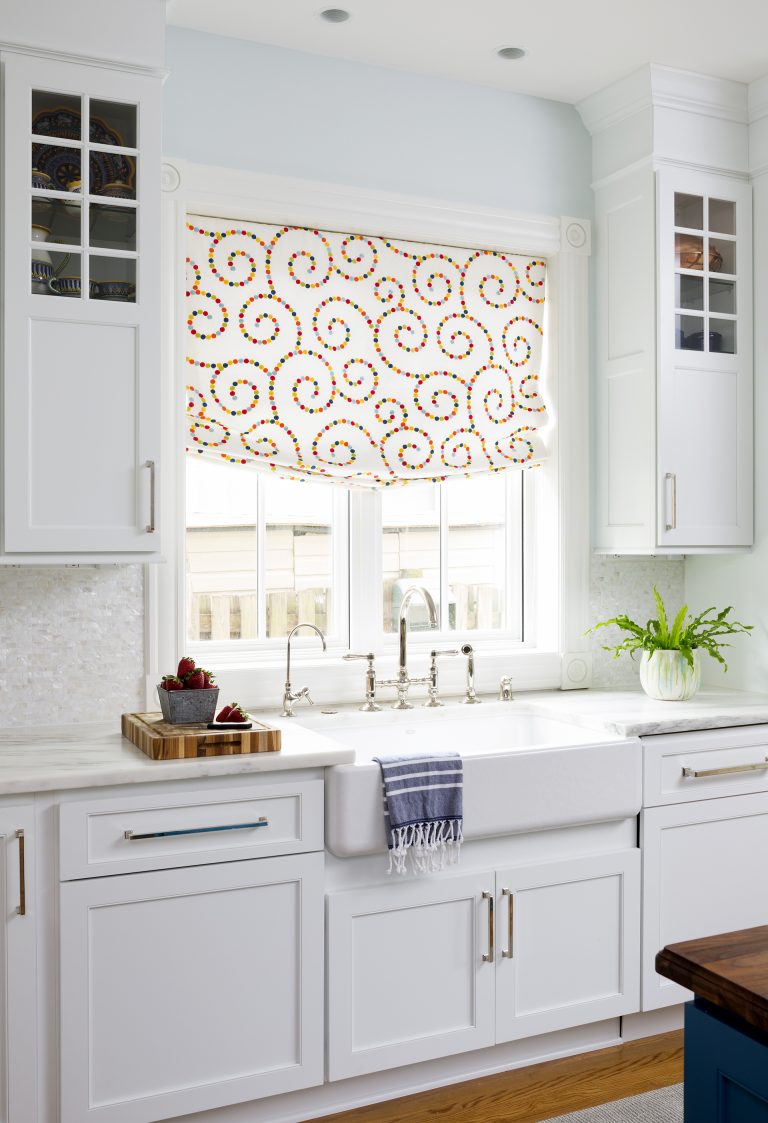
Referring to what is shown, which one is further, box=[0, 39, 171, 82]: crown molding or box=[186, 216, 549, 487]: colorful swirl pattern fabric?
box=[186, 216, 549, 487]: colorful swirl pattern fabric

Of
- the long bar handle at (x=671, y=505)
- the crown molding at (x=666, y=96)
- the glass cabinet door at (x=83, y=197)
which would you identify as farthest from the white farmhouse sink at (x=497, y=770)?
the crown molding at (x=666, y=96)

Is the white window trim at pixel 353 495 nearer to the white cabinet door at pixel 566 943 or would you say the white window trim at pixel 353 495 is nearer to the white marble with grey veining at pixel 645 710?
the white marble with grey veining at pixel 645 710

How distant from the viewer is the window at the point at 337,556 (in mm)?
3111

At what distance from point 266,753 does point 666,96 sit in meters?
2.35

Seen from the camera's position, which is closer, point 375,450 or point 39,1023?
point 39,1023

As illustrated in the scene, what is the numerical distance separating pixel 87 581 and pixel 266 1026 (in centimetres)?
121

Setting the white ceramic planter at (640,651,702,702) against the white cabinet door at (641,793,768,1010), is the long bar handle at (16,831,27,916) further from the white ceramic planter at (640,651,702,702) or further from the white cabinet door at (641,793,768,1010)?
the white ceramic planter at (640,651,702,702)

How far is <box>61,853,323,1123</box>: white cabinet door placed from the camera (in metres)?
2.15

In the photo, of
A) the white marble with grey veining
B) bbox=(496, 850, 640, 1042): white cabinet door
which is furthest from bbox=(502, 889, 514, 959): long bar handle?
the white marble with grey veining

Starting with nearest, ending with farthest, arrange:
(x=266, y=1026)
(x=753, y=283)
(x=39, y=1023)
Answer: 1. (x=39, y=1023)
2. (x=266, y=1026)
3. (x=753, y=283)

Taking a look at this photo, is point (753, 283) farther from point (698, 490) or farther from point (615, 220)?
point (698, 490)

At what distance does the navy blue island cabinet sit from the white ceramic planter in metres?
1.82

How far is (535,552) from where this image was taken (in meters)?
3.53

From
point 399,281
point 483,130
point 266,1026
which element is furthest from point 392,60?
point 266,1026
